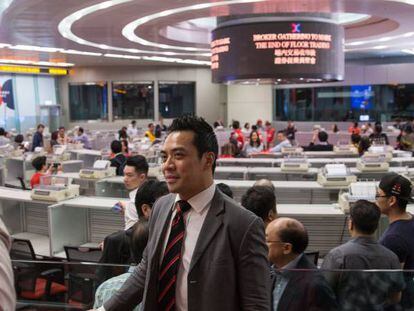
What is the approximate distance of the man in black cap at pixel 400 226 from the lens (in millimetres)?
2766

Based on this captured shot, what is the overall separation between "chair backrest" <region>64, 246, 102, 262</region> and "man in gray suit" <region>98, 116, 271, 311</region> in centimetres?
244

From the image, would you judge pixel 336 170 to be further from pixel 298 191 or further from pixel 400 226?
pixel 400 226

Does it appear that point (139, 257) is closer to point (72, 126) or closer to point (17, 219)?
point (17, 219)

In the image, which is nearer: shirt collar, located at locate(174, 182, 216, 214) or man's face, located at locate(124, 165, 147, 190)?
shirt collar, located at locate(174, 182, 216, 214)

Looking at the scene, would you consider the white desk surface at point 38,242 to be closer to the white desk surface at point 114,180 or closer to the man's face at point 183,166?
the white desk surface at point 114,180

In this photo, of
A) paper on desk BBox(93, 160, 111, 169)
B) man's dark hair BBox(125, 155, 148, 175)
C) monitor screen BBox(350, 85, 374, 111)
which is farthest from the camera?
monitor screen BBox(350, 85, 374, 111)

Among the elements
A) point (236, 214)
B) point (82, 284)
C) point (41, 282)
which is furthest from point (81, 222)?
point (236, 214)

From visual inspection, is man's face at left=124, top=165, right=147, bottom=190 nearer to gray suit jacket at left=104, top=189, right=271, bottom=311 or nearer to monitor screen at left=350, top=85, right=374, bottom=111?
gray suit jacket at left=104, top=189, right=271, bottom=311

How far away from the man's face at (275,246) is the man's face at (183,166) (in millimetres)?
948

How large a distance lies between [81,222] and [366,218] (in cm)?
356

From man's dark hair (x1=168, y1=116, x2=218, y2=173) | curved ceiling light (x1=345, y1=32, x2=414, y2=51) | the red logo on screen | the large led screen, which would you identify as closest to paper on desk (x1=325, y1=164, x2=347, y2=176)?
man's dark hair (x1=168, y1=116, x2=218, y2=173)

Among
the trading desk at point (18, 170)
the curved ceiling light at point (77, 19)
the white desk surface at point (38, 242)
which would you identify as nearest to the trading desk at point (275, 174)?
the white desk surface at point (38, 242)

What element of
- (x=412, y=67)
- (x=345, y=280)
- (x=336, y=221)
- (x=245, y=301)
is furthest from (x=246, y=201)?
(x=412, y=67)

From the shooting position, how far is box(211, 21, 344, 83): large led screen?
10.4 m
